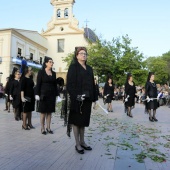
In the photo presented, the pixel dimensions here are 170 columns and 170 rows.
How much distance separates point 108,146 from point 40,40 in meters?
44.8

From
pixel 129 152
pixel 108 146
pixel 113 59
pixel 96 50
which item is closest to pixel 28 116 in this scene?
pixel 108 146

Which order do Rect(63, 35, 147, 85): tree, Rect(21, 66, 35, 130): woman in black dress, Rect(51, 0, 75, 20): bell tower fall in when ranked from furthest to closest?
Rect(51, 0, 75, 20): bell tower
Rect(63, 35, 147, 85): tree
Rect(21, 66, 35, 130): woman in black dress

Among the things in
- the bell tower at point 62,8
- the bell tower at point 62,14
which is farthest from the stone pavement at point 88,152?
the bell tower at point 62,8

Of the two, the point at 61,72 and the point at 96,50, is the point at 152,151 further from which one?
the point at 61,72

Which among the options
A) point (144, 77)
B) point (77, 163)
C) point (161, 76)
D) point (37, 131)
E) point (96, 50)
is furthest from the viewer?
point (161, 76)

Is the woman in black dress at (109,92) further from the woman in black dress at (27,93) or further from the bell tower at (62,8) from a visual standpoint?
the bell tower at (62,8)

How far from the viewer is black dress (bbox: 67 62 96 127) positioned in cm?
513

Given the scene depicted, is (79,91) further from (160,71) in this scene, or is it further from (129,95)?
(160,71)

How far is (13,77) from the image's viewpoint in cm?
1125

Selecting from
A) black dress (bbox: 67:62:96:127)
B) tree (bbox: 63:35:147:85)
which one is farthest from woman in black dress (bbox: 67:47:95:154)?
tree (bbox: 63:35:147:85)

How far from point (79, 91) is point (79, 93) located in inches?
1.6

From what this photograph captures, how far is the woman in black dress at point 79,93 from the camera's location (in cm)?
512

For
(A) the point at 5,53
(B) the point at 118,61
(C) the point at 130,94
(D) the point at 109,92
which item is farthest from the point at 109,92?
(A) the point at 5,53

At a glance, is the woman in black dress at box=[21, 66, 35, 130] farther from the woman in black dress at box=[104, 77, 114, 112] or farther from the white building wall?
the white building wall
